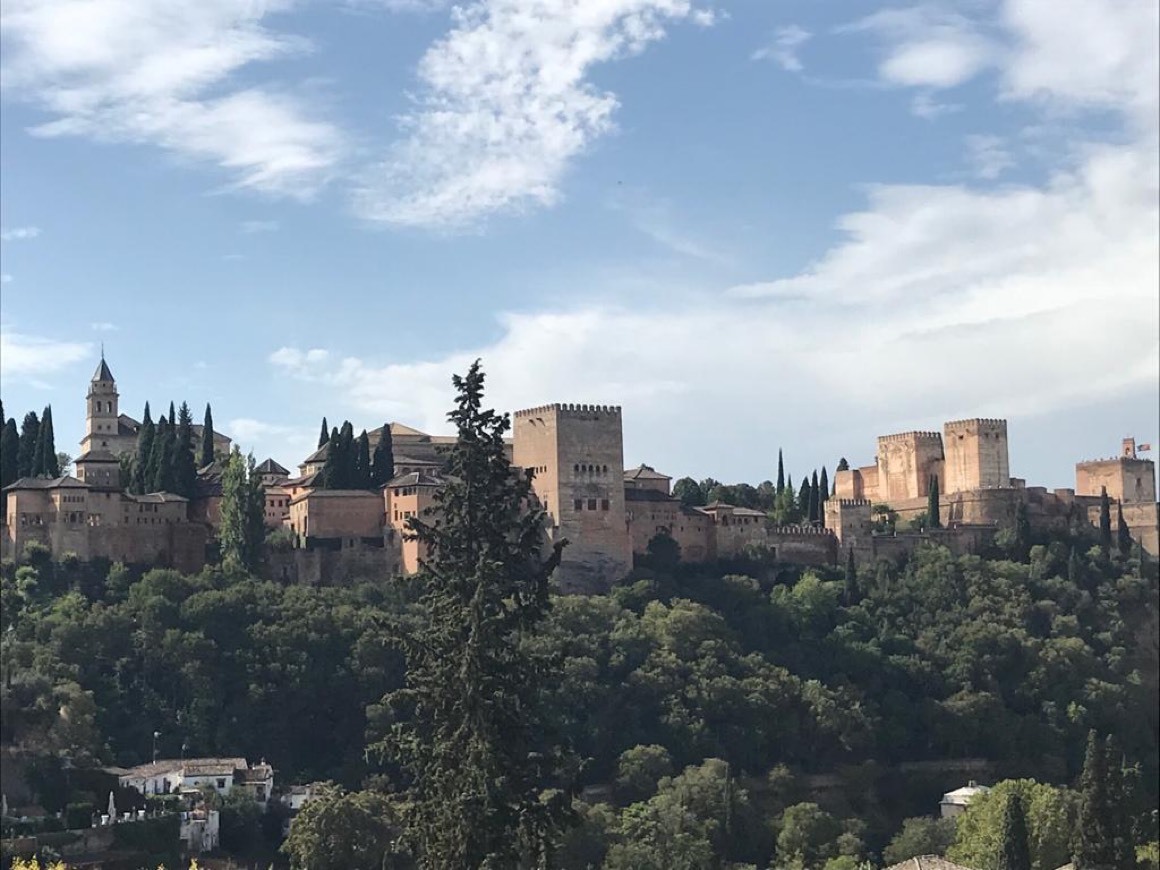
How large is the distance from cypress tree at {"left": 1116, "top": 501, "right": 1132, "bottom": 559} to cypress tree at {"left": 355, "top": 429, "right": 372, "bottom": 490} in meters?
28.1

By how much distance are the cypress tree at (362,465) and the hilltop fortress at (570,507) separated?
1040mm

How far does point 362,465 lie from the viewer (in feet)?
209

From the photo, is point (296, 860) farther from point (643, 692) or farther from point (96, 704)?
point (643, 692)

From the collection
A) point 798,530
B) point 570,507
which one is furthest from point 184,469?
point 798,530

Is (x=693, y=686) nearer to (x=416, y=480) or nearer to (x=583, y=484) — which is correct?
(x=583, y=484)

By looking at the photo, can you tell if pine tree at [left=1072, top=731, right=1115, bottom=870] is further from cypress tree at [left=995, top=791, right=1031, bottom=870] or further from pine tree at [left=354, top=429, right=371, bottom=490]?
pine tree at [left=354, top=429, right=371, bottom=490]

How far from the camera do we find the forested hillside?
Result: 169 feet

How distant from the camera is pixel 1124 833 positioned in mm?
38531

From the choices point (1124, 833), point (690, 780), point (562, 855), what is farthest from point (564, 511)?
point (1124, 833)

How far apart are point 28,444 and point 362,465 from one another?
10.2m

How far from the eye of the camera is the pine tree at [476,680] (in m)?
19.3

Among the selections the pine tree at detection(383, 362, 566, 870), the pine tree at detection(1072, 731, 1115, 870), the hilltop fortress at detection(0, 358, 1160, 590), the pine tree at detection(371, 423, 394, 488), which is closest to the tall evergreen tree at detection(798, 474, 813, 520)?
the hilltop fortress at detection(0, 358, 1160, 590)

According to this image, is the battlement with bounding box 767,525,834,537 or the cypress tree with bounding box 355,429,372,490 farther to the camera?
the battlement with bounding box 767,525,834,537

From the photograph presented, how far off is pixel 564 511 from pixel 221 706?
14406 millimetres
